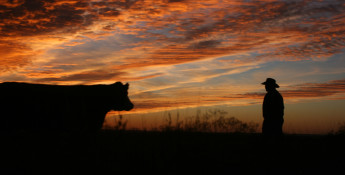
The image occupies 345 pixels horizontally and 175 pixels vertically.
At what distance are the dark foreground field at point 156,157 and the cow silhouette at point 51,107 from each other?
576 mm

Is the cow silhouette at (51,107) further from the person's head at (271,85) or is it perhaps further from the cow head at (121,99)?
the person's head at (271,85)

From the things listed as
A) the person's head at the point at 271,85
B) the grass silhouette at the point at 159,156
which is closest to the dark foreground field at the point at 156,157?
the grass silhouette at the point at 159,156

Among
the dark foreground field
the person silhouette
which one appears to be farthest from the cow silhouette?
the person silhouette

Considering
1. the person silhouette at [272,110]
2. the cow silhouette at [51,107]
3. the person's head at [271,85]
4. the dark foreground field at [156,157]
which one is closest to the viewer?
the dark foreground field at [156,157]

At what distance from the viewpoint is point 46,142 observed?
8555 mm

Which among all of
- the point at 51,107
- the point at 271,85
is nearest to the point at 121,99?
the point at 51,107

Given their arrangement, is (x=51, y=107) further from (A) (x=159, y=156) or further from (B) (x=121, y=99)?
(A) (x=159, y=156)

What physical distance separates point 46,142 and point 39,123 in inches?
82.2

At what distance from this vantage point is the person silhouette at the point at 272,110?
35.5 feet

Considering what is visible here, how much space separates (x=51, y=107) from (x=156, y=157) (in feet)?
18.3

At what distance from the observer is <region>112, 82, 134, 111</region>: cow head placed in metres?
12.1

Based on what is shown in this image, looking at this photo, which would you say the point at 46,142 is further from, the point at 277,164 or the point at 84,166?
the point at 277,164

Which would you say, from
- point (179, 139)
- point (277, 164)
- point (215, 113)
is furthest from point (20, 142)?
point (215, 113)

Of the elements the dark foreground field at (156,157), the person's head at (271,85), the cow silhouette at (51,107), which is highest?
the person's head at (271,85)
